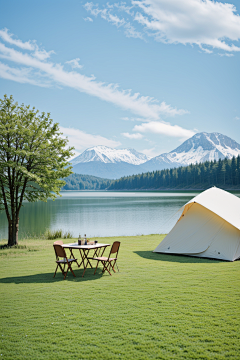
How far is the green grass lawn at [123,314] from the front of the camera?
14.4ft

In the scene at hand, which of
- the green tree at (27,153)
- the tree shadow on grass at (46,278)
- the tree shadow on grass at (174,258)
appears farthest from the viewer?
the green tree at (27,153)

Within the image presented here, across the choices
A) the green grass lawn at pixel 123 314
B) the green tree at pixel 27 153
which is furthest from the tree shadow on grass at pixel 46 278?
the green tree at pixel 27 153

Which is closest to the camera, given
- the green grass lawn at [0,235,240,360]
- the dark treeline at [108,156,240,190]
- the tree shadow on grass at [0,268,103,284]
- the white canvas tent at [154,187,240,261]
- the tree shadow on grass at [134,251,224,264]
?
the green grass lawn at [0,235,240,360]

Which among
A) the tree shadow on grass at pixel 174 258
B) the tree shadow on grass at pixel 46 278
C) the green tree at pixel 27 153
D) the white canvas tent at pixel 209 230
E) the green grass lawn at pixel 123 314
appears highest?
the green tree at pixel 27 153

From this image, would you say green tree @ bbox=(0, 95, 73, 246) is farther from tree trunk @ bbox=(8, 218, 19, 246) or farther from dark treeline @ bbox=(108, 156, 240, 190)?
dark treeline @ bbox=(108, 156, 240, 190)

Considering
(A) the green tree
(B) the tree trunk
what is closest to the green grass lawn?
(B) the tree trunk

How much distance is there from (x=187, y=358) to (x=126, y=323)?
1.46 m

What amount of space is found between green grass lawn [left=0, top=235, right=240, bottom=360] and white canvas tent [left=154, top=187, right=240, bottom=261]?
1727 millimetres

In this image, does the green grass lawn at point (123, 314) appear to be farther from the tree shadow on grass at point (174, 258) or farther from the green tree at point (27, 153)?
the green tree at point (27, 153)

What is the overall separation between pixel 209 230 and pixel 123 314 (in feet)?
23.9

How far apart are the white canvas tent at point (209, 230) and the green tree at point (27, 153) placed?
7443 mm

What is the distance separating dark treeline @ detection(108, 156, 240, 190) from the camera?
334 feet

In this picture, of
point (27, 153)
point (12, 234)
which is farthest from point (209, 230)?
point (12, 234)

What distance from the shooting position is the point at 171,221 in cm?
3056
